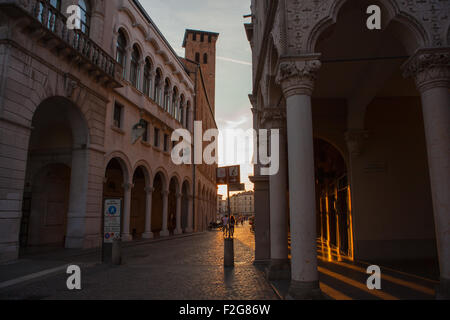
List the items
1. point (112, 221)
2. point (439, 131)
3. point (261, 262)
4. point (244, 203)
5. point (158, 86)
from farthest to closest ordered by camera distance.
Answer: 1. point (244, 203)
2. point (158, 86)
3. point (112, 221)
4. point (261, 262)
5. point (439, 131)

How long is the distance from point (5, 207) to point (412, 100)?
14.5 m

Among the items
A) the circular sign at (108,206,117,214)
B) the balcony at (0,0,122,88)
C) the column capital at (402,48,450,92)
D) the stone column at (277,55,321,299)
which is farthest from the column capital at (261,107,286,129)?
the balcony at (0,0,122,88)

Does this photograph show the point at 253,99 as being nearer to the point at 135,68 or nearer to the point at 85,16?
the point at 85,16

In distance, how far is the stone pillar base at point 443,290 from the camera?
17.1 ft

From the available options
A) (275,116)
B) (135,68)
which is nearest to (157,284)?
(275,116)

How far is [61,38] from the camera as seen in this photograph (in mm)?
12391

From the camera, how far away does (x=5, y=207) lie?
10023 mm

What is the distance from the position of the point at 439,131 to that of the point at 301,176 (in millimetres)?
2559

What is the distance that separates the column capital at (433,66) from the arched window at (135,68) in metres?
17.9

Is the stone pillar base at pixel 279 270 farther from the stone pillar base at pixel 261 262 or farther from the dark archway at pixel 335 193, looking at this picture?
the dark archway at pixel 335 193

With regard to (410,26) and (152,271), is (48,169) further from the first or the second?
(410,26)

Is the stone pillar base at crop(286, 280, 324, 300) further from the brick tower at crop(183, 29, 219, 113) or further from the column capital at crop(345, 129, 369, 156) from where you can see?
the brick tower at crop(183, 29, 219, 113)

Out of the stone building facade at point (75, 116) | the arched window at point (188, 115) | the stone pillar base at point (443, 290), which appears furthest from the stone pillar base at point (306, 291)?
the arched window at point (188, 115)
